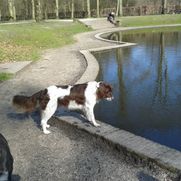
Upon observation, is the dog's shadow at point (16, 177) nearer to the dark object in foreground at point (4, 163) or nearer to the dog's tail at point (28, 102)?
the dark object in foreground at point (4, 163)

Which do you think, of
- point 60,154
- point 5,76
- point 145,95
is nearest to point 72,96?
point 60,154

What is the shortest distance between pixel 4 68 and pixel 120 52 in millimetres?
6996

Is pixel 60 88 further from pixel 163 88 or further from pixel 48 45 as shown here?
pixel 48 45

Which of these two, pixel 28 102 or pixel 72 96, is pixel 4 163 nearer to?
pixel 72 96

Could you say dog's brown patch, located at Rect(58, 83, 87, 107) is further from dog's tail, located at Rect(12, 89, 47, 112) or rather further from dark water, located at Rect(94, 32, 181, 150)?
dark water, located at Rect(94, 32, 181, 150)

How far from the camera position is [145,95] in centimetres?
1066

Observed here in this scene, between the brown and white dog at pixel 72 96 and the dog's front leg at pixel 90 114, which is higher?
the brown and white dog at pixel 72 96

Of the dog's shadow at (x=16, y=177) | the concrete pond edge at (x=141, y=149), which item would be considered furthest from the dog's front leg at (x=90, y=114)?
the dog's shadow at (x=16, y=177)

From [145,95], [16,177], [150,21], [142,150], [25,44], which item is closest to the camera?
[16,177]

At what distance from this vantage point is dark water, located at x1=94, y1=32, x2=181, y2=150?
26.8 ft

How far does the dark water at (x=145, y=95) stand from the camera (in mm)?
8164

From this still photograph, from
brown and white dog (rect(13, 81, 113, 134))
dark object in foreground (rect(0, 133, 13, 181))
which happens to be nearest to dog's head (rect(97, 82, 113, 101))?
brown and white dog (rect(13, 81, 113, 134))

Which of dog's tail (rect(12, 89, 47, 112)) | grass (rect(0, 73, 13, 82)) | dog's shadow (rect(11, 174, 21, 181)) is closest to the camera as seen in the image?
dog's shadow (rect(11, 174, 21, 181))

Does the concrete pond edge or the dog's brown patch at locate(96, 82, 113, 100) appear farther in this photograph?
the dog's brown patch at locate(96, 82, 113, 100)
